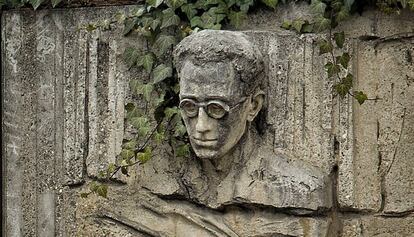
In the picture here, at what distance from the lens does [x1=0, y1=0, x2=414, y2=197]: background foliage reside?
4.39m

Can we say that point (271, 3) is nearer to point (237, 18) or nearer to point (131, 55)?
point (237, 18)

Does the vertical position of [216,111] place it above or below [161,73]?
below

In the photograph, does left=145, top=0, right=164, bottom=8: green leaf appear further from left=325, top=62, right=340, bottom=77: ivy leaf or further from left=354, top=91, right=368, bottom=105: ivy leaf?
left=354, top=91, right=368, bottom=105: ivy leaf

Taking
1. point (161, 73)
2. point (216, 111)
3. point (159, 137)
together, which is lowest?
point (159, 137)

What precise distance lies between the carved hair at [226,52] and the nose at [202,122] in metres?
0.18

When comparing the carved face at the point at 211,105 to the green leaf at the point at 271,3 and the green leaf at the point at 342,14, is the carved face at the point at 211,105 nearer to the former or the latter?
the green leaf at the point at 271,3

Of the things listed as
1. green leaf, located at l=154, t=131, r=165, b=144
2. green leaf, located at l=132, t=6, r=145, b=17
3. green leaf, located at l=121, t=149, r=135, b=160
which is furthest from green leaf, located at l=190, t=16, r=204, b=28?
green leaf, located at l=121, t=149, r=135, b=160

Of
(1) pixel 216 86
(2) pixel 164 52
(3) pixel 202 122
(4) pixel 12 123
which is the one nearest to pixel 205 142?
(3) pixel 202 122

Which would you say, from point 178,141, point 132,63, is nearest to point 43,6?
point 132,63

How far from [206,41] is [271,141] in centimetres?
47

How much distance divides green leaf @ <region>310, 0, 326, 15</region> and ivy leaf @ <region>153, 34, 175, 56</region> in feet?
1.83

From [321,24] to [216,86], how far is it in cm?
45

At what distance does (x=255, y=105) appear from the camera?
4418 millimetres

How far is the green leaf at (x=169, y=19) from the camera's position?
14.9 feet
